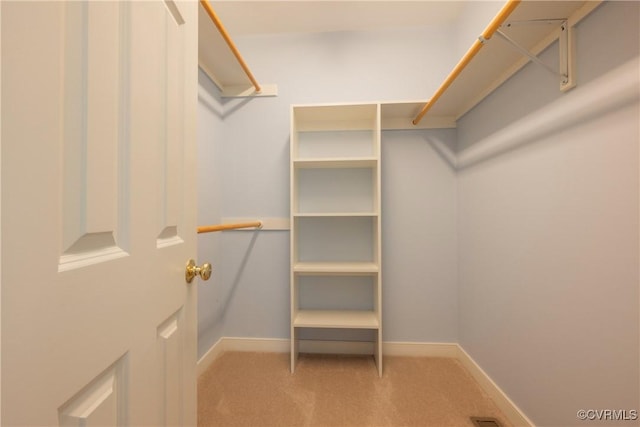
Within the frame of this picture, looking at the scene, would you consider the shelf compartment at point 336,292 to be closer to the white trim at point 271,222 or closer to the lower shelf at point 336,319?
the lower shelf at point 336,319

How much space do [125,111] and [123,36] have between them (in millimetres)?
136

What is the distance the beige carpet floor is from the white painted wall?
0.25 metres

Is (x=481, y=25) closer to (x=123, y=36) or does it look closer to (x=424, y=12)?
(x=424, y=12)

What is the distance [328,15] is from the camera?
185 centimetres

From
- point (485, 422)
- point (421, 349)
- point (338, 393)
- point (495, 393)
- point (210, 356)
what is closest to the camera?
point (485, 422)

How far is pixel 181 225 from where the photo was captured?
742mm

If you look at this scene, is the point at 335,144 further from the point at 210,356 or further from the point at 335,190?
the point at 210,356

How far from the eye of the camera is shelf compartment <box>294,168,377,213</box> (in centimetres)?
197

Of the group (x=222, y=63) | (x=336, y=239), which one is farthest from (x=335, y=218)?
(x=222, y=63)

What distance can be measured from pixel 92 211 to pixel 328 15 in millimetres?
1987

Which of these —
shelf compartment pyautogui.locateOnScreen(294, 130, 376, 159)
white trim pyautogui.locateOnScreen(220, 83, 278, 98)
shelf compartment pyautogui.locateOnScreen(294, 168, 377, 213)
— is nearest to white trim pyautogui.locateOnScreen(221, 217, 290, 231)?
shelf compartment pyautogui.locateOnScreen(294, 168, 377, 213)

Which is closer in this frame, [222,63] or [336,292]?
[222,63]

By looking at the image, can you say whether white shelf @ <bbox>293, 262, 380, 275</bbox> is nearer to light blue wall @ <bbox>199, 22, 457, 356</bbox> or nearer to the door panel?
light blue wall @ <bbox>199, 22, 457, 356</bbox>

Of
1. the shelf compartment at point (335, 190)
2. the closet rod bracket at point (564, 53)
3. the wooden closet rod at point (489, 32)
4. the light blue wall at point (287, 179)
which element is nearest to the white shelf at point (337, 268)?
the light blue wall at point (287, 179)
